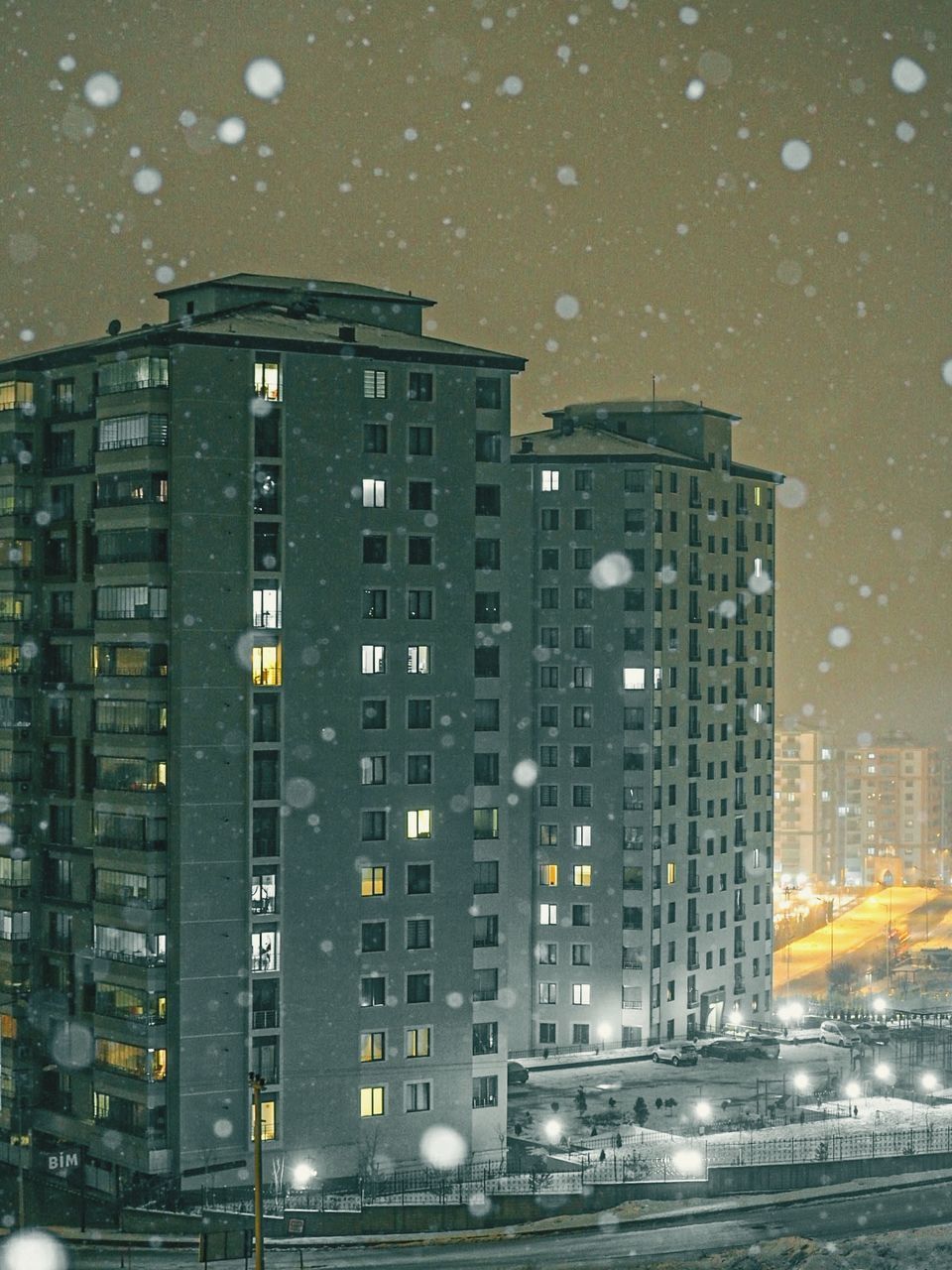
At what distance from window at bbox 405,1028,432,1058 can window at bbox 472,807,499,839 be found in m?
7.21

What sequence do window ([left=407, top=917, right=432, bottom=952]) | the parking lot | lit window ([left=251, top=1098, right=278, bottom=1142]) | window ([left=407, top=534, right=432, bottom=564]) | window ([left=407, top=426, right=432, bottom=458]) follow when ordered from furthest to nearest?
the parking lot, window ([left=407, top=426, right=432, bottom=458]), window ([left=407, top=534, right=432, bottom=564]), window ([left=407, top=917, right=432, bottom=952]), lit window ([left=251, top=1098, right=278, bottom=1142])

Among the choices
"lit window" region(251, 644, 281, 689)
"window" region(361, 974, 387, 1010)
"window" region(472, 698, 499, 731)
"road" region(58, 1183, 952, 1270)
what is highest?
"lit window" region(251, 644, 281, 689)

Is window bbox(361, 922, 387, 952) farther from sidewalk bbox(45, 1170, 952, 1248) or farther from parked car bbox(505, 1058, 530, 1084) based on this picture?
parked car bbox(505, 1058, 530, 1084)

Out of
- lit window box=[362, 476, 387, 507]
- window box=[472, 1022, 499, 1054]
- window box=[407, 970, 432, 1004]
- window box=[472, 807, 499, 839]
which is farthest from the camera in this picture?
window box=[472, 807, 499, 839]

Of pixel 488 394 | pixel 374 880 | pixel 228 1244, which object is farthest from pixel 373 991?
pixel 488 394

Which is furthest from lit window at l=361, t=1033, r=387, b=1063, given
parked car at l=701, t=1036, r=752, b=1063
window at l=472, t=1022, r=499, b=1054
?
parked car at l=701, t=1036, r=752, b=1063

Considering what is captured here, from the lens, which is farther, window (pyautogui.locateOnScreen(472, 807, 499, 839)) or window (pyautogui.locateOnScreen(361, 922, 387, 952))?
window (pyautogui.locateOnScreen(472, 807, 499, 839))

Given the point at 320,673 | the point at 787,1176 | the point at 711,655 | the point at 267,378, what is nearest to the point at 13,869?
the point at 320,673

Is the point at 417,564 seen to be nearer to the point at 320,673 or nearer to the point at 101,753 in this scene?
the point at 320,673

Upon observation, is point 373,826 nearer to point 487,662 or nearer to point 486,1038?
point 487,662

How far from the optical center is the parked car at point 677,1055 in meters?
86.5

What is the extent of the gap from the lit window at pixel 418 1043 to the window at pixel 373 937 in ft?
9.54

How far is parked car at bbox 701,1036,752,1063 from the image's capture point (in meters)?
87.8

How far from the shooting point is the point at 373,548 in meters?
65.8
